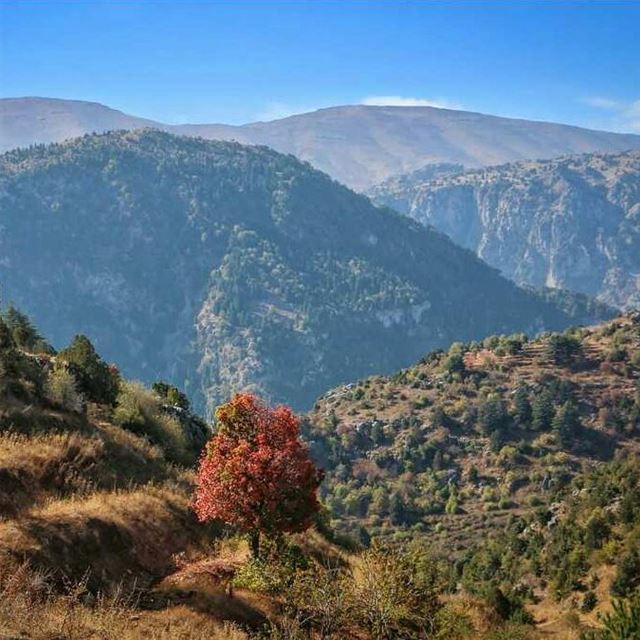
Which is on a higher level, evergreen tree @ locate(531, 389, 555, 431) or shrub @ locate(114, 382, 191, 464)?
shrub @ locate(114, 382, 191, 464)

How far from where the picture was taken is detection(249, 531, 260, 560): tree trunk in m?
17.4

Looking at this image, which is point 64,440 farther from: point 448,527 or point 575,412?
point 575,412

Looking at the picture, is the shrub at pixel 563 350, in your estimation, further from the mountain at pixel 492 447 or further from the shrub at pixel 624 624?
the shrub at pixel 624 624

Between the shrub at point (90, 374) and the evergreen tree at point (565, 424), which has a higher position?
the shrub at point (90, 374)

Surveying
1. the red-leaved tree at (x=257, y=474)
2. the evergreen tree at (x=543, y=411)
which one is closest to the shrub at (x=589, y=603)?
the red-leaved tree at (x=257, y=474)

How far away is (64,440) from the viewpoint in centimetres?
2106

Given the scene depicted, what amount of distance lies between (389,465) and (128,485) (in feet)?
436

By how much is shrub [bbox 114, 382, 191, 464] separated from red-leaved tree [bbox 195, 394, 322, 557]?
1394 centimetres

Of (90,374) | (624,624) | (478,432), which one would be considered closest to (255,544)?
(624,624)

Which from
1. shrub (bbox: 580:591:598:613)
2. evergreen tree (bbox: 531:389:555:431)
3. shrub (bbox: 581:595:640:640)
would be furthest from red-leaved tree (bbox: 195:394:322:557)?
evergreen tree (bbox: 531:389:555:431)

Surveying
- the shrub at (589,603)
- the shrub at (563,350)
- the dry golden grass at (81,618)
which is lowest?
the shrub at (589,603)

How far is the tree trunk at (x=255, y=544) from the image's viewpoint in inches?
684

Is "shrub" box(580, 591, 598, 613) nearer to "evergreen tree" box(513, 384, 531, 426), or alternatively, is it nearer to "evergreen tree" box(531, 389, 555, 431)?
"evergreen tree" box(531, 389, 555, 431)

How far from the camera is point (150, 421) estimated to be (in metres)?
33.5
